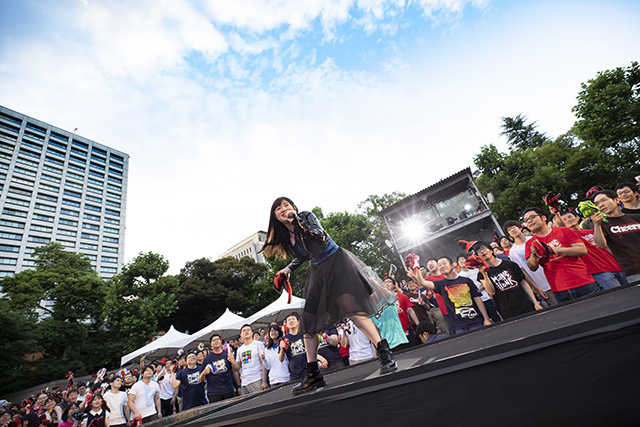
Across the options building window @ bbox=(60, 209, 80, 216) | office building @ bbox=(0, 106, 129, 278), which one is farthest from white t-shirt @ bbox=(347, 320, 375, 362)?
building window @ bbox=(60, 209, 80, 216)

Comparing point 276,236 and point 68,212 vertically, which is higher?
point 68,212

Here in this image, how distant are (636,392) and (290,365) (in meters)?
4.63

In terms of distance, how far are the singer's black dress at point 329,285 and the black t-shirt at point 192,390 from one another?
4903 millimetres

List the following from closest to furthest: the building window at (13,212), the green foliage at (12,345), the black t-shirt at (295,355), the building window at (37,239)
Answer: the black t-shirt at (295,355)
the green foliage at (12,345)
the building window at (13,212)
the building window at (37,239)

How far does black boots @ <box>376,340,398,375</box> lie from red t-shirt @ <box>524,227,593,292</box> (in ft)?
7.71

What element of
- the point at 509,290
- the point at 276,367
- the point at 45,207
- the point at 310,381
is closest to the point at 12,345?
the point at 276,367

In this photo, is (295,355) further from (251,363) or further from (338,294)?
(338,294)

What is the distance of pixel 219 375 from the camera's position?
568cm

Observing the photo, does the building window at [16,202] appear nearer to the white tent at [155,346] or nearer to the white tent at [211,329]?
the white tent at [155,346]

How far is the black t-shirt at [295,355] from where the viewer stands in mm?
4816

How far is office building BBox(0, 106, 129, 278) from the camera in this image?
4647cm

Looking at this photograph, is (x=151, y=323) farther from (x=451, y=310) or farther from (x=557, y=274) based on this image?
(x=557, y=274)

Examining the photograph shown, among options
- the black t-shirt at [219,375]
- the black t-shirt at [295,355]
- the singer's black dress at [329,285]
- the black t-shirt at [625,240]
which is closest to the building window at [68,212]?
the black t-shirt at [219,375]

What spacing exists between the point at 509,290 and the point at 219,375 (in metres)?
5.36
